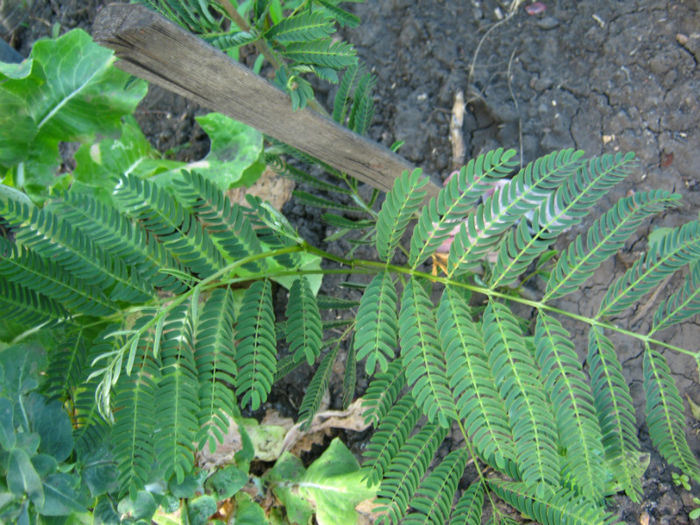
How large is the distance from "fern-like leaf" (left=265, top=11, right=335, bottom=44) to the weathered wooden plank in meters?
0.18

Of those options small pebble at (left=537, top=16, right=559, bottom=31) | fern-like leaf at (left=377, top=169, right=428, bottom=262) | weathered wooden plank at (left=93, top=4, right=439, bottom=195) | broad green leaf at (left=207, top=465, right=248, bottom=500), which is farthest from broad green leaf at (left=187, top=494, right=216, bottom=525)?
small pebble at (left=537, top=16, right=559, bottom=31)

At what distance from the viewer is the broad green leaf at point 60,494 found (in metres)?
1.39

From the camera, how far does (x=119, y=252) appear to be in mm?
1445

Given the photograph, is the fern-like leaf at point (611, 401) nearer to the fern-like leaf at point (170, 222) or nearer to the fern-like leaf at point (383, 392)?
the fern-like leaf at point (383, 392)

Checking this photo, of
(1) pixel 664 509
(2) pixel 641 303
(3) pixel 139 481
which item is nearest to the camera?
(3) pixel 139 481

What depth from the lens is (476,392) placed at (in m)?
1.29

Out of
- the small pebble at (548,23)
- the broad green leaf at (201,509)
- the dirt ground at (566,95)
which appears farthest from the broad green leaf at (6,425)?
the small pebble at (548,23)

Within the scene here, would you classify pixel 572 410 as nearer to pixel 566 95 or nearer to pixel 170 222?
pixel 170 222

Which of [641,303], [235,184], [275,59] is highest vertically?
[275,59]

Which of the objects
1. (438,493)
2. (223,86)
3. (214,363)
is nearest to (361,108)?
(223,86)

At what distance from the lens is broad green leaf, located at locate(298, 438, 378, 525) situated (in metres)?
2.10

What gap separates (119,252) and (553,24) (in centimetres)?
220

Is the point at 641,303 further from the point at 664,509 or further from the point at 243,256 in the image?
the point at 243,256

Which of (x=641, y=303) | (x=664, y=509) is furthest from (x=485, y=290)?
(x=664, y=509)
